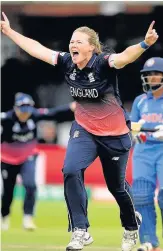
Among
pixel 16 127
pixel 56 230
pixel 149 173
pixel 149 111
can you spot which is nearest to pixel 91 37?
pixel 149 111

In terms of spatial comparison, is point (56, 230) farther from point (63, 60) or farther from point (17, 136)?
point (63, 60)

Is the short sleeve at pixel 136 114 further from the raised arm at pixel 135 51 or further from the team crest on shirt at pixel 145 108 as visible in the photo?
the raised arm at pixel 135 51

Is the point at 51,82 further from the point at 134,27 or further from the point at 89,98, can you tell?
the point at 89,98

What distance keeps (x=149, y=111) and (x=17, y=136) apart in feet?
19.1

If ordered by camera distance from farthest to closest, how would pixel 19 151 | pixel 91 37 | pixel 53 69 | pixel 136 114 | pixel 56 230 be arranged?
pixel 53 69 → pixel 19 151 → pixel 56 230 → pixel 136 114 → pixel 91 37

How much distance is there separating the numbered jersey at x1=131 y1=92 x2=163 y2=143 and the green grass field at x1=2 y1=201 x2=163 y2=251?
4.78 ft

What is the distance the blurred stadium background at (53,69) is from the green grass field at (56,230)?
0.29 feet

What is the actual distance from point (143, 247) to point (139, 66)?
1224 centimetres

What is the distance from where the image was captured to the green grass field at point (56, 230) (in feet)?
36.1

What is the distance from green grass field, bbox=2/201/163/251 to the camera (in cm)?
1102

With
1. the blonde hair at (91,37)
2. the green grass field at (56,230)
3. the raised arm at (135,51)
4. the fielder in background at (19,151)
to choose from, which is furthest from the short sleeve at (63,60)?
the fielder in background at (19,151)

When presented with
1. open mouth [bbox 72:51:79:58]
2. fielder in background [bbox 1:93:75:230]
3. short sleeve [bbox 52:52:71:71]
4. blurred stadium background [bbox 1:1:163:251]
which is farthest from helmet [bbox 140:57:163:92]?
blurred stadium background [bbox 1:1:163:251]

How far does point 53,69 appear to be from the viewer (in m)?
23.0

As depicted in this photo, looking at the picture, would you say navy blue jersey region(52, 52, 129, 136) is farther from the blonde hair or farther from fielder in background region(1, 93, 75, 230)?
fielder in background region(1, 93, 75, 230)
